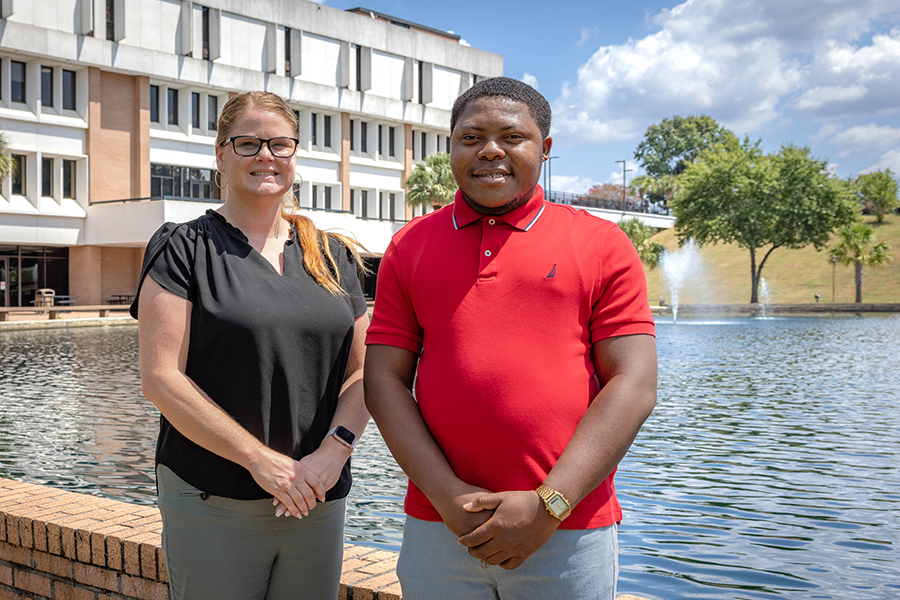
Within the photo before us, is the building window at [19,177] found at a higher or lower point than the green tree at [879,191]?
lower

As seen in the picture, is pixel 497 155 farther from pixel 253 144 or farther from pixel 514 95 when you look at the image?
pixel 253 144

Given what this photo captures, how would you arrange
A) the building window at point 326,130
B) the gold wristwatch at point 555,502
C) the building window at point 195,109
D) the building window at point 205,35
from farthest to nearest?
1. the building window at point 326,130
2. the building window at point 205,35
3. the building window at point 195,109
4. the gold wristwatch at point 555,502

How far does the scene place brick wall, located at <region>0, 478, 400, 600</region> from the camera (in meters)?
3.61

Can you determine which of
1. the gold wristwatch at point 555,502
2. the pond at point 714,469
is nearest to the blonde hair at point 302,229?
the gold wristwatch at point 555,502

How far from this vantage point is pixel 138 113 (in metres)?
41.6

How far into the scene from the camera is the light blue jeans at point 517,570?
2.31 meters

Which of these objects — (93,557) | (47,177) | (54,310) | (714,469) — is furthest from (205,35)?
(93,557)

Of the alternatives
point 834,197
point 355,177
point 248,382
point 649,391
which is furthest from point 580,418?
point 834,197

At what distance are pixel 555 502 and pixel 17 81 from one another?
43.0 m

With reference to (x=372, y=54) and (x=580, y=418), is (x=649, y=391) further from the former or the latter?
(x=372, y=54)

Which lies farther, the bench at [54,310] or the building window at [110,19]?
the building window at [110,19]

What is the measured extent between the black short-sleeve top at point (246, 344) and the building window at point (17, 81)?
41573 millimetres

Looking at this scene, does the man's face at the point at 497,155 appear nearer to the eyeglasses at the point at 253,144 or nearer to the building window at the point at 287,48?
the eyeglasses at the point at 253,144

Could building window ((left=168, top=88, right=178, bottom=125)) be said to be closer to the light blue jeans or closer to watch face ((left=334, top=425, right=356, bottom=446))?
watch face ((left=334, top=425, right=356, bottom=446))
